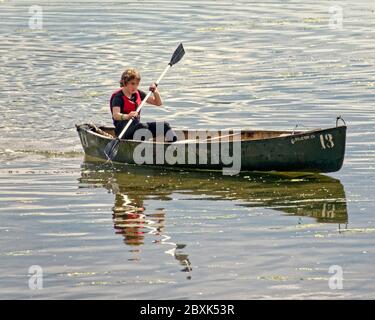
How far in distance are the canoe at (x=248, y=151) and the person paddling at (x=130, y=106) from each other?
0.65ft

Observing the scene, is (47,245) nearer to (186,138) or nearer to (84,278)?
(84,278)

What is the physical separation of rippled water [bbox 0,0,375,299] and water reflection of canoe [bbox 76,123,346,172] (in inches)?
8.2

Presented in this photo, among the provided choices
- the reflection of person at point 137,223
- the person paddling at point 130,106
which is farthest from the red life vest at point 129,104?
the reflection of person at point 137,223

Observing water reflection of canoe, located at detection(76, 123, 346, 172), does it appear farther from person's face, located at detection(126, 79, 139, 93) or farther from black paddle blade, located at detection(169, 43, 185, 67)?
black paddle blade, located at detection(169, 43, 185, 67)

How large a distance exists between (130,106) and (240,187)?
100 inches

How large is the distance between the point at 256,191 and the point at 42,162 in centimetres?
373

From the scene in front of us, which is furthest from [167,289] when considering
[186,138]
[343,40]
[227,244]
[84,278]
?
[343,40]

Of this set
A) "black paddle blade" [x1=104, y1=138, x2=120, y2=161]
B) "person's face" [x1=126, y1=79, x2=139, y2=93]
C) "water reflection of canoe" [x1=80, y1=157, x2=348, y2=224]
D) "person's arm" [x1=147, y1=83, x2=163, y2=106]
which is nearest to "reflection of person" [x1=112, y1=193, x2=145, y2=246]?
"water reflection of canoe" [x1=80, y1=157, x2=348, y2=224]

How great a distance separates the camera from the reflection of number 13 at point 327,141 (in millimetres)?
16984

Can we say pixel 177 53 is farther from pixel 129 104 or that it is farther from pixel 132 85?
pixel 132 85

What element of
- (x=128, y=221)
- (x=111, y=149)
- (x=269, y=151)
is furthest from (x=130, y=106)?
(x=128, y=221)

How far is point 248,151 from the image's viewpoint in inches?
687
